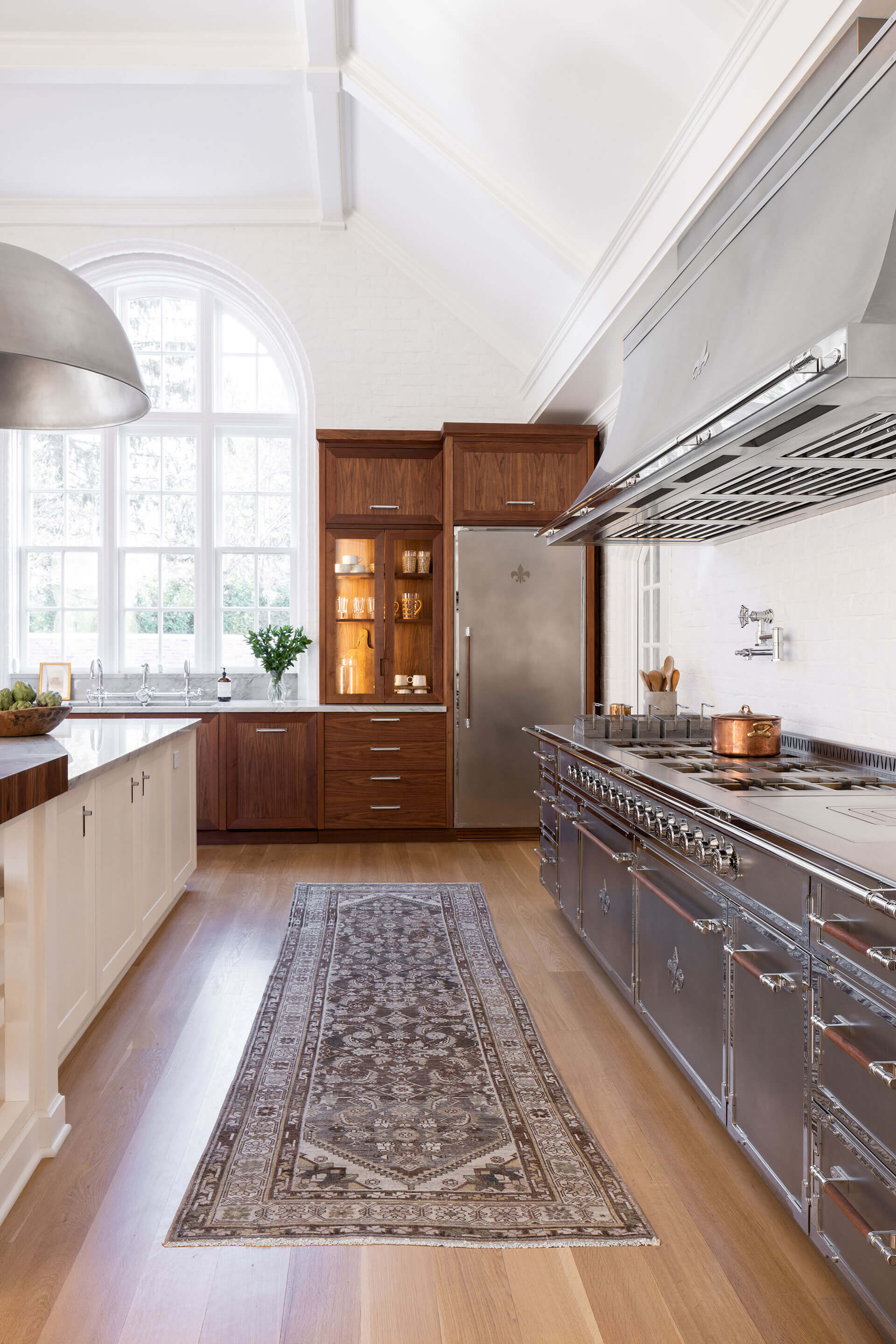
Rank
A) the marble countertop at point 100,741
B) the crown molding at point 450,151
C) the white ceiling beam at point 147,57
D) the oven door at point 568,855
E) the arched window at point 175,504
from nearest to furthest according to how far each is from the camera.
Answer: the marble countertop at point 100,741
the oven door at point 568,855
the crown molding at point 450,151
the white ceiling beam at point 147,57
the arched window at point 175,504

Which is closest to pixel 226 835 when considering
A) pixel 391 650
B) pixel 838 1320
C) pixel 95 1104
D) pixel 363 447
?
Answer: pixel 391 650

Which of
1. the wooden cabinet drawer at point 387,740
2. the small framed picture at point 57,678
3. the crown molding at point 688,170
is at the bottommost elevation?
the wooden cabinet drawer at point 387,740

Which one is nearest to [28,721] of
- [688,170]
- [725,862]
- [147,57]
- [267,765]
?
[725,862]

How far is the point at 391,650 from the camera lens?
19.4 feet

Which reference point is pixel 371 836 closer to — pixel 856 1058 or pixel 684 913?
pixel 684 913

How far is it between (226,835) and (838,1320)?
454 cm

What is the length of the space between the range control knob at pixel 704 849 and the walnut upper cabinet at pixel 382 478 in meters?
4.03

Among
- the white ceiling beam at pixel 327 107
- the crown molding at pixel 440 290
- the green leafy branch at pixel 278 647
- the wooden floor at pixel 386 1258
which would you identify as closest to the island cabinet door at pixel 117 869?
the wooden floor at pixel 386 1258

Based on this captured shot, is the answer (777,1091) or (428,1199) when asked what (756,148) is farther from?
(428,1199)

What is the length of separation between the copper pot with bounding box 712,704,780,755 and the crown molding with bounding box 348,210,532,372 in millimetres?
3762

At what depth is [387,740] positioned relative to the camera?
5.64 meters

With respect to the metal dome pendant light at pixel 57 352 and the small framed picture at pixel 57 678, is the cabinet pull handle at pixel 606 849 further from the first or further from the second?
the small framed picture at pixel 57 678

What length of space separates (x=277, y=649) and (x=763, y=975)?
451 centimetres

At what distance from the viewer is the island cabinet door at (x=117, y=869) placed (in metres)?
2.91
